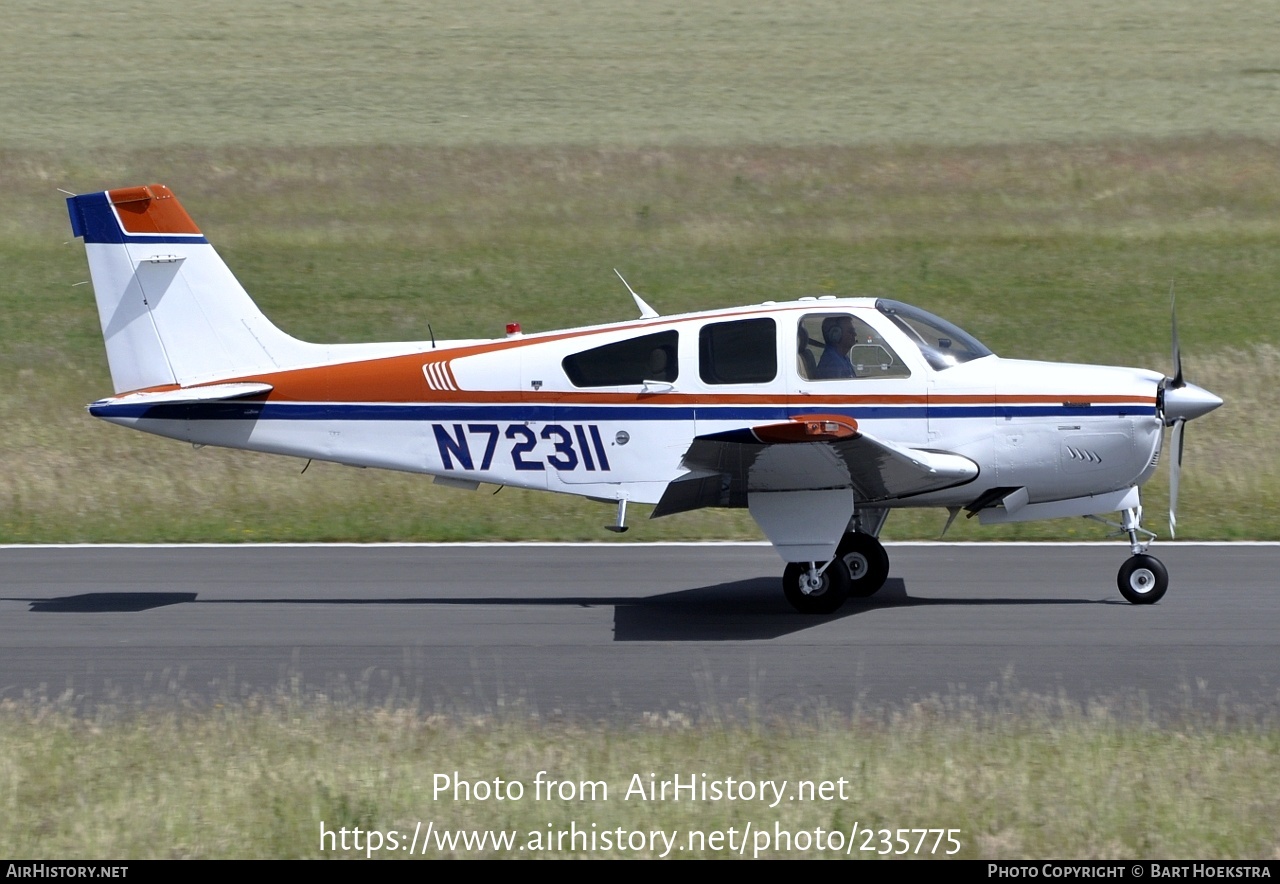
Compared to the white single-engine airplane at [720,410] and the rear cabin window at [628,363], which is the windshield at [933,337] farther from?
the rear cabin window at [628,363]

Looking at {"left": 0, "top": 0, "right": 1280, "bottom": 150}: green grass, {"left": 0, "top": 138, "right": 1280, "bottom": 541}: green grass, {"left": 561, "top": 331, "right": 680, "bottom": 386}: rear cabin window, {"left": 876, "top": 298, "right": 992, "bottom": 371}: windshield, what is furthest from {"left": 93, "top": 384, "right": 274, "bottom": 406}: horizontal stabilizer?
{"left": 0, "top": 0, "right": 1280, "bottom": 150}: green grass

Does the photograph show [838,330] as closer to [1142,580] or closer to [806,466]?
[806,466]

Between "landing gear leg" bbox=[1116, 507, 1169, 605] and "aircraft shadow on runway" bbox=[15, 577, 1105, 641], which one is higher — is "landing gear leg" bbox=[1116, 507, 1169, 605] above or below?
above

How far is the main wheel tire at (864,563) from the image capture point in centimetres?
1070

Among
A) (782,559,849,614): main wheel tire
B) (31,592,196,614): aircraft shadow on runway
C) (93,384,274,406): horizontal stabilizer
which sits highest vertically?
(93,384,274,406): horizontal stabilizer

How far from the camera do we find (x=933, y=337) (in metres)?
10.2

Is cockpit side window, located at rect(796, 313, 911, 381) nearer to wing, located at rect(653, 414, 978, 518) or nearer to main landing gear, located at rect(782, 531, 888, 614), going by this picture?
wing, located at rect(653, 414, 978, 518)

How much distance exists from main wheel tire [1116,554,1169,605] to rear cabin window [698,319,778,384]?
9.47 feet

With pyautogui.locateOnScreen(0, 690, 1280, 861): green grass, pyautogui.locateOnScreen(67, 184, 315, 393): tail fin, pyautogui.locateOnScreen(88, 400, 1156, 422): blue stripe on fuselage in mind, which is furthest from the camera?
pyautogui.locateOnScreen(67, 184, 315, 393): tail fin

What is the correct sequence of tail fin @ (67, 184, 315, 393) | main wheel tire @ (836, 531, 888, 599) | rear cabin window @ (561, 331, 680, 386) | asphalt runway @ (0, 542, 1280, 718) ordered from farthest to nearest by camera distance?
tail fin @ (67, 184, 315, 393) → main wheel tire @ (836, 531, 888, 599) → rear cabin window @ (561, 331, 680, 386) → asphalt runway @ (0, 542, 1280, 718)

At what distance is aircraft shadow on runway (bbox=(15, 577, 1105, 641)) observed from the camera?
980 cm

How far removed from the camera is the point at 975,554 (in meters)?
12.5

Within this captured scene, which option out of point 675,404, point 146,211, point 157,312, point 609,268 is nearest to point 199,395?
point 157,312
